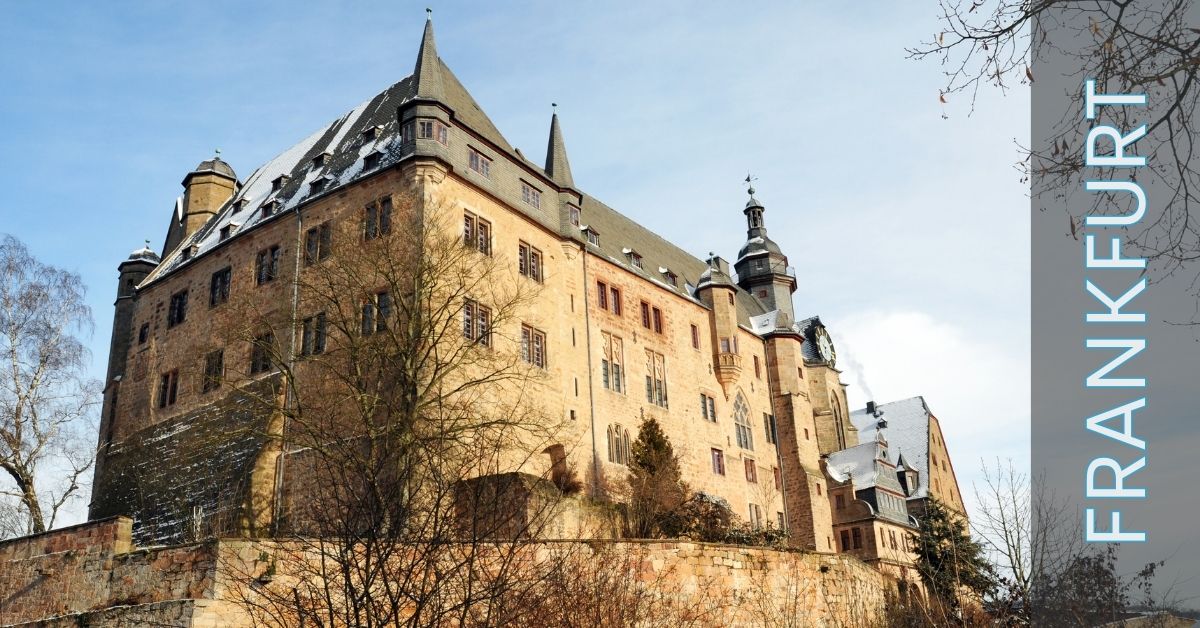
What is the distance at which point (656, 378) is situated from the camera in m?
39.3

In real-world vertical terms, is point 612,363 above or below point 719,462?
above

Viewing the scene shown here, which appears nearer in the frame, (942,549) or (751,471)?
(942,549)

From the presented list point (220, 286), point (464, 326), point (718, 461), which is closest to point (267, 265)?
point (220, 286)

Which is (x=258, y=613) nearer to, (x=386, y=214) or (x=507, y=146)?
(x=386, y=214)

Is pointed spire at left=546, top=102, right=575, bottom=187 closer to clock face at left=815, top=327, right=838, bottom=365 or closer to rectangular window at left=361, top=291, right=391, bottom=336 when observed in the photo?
rectangular window at left=361, top=291, right=391, bottom=336

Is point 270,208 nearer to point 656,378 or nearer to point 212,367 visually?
point 212,367

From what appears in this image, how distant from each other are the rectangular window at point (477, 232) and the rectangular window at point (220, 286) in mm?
9278

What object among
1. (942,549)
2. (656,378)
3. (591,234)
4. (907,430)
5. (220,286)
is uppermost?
(591,234)

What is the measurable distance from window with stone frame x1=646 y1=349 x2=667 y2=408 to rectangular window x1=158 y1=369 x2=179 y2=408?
57.4ft

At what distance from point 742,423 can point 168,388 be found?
24.5 metres

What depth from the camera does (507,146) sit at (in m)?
34.1

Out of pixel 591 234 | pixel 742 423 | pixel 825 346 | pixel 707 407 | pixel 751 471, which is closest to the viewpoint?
pixel 591 234

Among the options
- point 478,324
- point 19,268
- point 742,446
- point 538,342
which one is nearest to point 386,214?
point 478,324

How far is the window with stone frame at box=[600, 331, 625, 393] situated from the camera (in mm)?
36125
